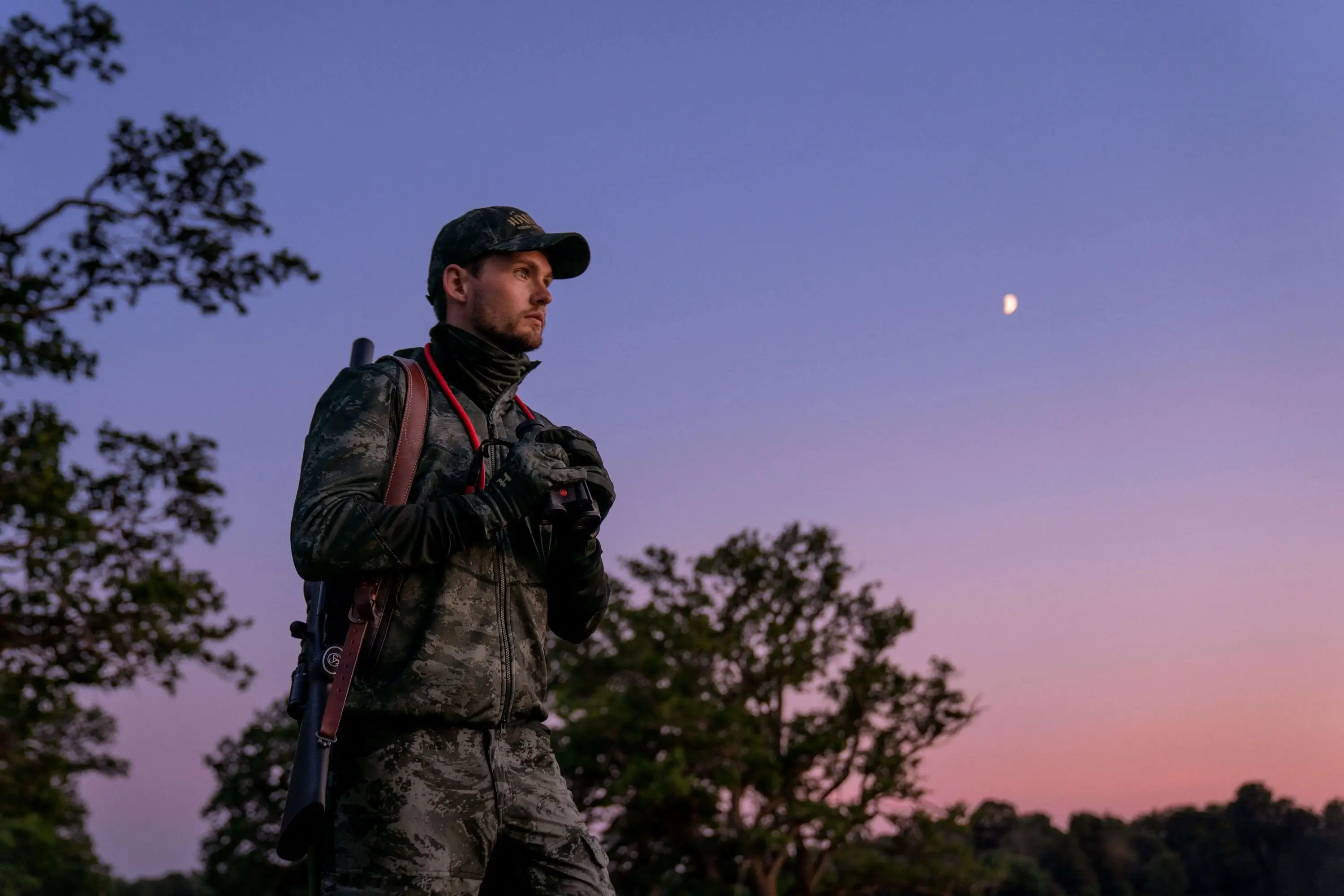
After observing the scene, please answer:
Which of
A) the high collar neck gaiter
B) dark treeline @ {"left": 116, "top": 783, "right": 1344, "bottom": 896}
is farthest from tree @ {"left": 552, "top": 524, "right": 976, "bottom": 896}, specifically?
the high collar neck gaiter

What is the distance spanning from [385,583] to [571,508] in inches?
22.6

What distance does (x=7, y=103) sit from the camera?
54.3 feet

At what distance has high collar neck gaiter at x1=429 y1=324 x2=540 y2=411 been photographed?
13.8 ft

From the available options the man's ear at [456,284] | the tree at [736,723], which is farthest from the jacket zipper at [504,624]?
the tree at [736,723]

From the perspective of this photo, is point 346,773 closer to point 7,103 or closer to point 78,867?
point 7,103

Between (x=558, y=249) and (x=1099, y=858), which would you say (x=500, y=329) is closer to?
(x=558, y=249)

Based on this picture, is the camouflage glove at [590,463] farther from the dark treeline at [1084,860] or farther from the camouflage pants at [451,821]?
the dark treeline at [1084,860]

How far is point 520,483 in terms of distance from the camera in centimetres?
376

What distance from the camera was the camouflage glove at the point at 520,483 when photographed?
147 inches

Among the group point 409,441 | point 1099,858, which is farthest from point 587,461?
point 1099,858

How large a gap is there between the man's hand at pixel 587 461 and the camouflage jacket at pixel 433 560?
18 centimetres

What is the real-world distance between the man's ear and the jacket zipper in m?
0.54

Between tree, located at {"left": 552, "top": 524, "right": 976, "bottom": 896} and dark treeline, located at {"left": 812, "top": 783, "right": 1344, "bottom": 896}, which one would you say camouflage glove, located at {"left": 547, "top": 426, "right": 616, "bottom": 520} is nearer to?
dark treeline, located at {"left": 812, "top": 783, "right": 1344, "bottom": 896}

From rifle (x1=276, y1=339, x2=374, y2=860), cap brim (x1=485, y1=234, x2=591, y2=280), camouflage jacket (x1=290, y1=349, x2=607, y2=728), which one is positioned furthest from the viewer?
cap brim (x1=485, y1=234, x2=591, y2=280)
